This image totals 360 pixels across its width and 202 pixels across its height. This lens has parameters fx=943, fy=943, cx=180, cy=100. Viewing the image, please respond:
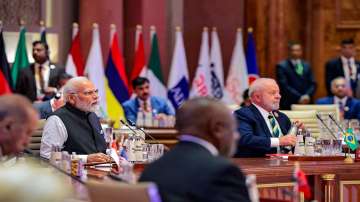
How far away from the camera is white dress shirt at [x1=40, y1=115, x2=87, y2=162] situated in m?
6.49

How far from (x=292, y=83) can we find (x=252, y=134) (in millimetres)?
5479

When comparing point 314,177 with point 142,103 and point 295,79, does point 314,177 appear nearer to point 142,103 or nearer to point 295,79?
point 142,103

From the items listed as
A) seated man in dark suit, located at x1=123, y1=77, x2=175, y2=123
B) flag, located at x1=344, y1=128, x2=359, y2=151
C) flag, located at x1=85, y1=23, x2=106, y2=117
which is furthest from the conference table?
flag, located at x1=85, y1=23, x2=106, y2=117

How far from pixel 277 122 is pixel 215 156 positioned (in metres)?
3.73

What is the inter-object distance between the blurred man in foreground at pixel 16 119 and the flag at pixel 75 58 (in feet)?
25.0

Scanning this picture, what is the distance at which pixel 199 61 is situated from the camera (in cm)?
1269

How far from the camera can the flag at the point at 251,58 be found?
41.6 ft

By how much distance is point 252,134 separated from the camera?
23.5 feet

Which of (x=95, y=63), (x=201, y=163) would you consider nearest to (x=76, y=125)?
(x=201, y=163)

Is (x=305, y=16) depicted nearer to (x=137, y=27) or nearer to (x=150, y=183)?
(x=137, y=27)

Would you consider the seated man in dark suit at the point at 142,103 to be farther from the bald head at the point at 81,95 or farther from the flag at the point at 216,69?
the bald head at the point at 81,95

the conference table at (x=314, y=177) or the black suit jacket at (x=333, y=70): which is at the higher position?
the black suit jacket at (x=333, y=70)

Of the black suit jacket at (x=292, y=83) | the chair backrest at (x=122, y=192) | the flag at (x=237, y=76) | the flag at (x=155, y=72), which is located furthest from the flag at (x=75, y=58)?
the chair backrest at (x=122, y=192)

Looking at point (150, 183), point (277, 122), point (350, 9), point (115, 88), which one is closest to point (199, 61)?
point (115, 88)
